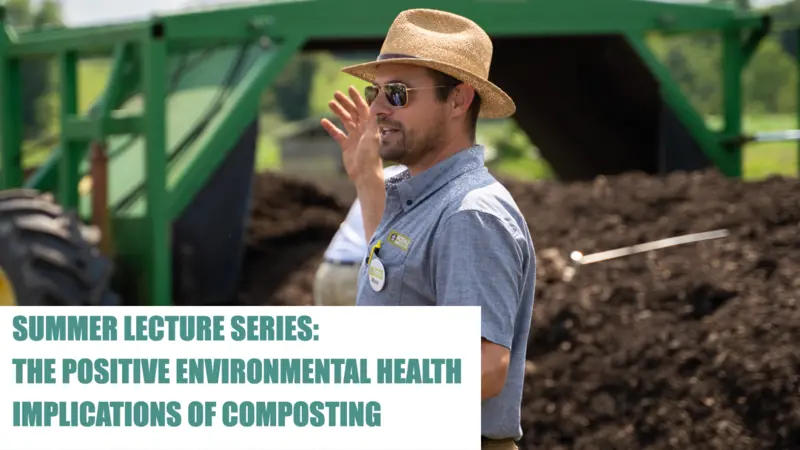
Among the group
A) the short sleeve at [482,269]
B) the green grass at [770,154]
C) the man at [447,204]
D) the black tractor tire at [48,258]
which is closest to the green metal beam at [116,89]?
the black tractor tire at [48,258]

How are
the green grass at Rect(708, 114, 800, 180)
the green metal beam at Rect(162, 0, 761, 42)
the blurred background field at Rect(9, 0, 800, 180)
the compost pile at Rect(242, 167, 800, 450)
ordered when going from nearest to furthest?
the compost pile at Rect(242, 167, 800, 450)
the green metal beam at Rect(162, 0, 761, 42)
the green grass at Rect(708, 114, 800, 180)
the blurred background field at Rect(9, 0, 800, 180)

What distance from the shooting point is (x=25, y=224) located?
8055 mm

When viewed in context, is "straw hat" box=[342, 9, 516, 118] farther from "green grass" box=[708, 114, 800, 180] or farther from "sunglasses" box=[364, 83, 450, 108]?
"green grass" box=[708, 114, 800, 180]

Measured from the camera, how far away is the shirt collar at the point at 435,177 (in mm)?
3354

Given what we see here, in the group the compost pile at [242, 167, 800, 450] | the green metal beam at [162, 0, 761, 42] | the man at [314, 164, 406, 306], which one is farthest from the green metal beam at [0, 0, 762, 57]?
the man at [314, 164, 406, 306]

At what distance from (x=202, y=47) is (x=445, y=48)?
6.55 meters

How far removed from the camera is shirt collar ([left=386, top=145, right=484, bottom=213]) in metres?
3.35

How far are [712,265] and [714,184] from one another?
1.76m

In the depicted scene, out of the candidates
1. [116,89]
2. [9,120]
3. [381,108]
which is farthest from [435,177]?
[9,120]

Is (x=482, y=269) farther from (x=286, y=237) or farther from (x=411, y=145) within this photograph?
(x=286, y=237)

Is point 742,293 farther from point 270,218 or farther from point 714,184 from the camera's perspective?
point 270,218

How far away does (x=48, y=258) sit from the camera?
793 cm

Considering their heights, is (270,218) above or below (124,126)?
below

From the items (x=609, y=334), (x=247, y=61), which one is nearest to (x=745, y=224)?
(x=609, y=334)
